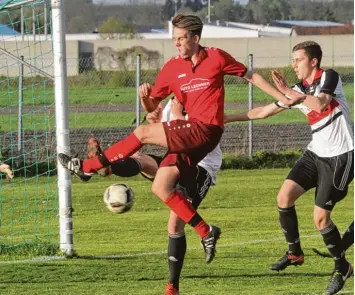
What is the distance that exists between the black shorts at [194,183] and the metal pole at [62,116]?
252 cm

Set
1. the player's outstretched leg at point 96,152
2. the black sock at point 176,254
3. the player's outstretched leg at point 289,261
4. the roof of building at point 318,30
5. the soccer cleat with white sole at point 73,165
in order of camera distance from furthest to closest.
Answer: the roof of building at point 318,30 < the player's outstretched leg at point 96,152 < the player's outstretched leg at point 289,261 < the soccer cleat with white sole at point 73,165 < the black sock at point 176,254

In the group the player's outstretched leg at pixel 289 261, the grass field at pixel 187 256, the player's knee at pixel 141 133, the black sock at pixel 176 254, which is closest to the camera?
the player's knee at pixel 141 133

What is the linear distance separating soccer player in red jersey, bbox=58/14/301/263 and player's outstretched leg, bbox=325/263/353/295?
1134 millimetres

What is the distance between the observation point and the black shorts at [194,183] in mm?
9727

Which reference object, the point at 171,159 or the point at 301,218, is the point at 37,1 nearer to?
the point at 171,159

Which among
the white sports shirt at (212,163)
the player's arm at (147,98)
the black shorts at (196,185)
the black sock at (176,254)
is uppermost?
the player's arm at (147,98)

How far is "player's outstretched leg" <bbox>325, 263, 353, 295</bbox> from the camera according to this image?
9.51m

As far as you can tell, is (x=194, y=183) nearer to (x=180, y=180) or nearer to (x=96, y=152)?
(x=180, y=180)

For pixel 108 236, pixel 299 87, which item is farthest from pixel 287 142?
pixel 299 87

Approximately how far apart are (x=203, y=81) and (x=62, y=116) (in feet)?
10.1

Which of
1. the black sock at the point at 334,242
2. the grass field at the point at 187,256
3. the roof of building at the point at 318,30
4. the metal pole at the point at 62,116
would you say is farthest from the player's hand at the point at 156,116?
the roof of building at the point at 318,30

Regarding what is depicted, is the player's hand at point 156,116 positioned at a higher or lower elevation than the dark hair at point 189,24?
lower

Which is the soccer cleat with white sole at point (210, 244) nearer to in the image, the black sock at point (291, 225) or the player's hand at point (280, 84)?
the black sock at point (291, 225)

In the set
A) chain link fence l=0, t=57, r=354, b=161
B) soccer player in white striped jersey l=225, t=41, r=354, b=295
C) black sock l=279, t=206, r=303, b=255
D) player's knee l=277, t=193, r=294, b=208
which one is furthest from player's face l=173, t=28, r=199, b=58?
chain link fence l=0, t=57, r=354, b=161
